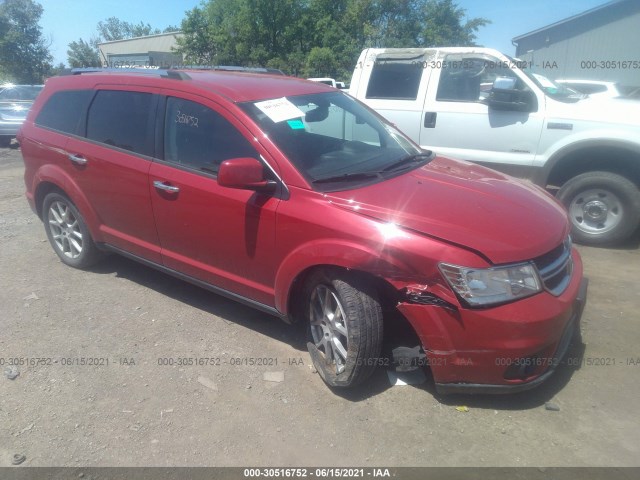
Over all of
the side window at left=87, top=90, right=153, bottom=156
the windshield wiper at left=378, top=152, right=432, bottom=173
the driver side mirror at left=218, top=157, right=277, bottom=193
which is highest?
the side window at left=87, top=90, right=153, bottom=156

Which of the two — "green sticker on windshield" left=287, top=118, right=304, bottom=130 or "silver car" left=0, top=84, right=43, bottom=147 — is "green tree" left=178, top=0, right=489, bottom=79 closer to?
"silver car" left=0, top=84, right=43, bottom=147

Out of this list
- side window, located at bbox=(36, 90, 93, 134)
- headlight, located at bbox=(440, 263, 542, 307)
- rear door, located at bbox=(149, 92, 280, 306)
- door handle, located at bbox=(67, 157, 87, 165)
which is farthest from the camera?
side window, located at bbox=(36, 90, 93, 134)

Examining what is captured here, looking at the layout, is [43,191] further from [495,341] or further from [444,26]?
[444,26]

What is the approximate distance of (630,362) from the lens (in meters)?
3.33

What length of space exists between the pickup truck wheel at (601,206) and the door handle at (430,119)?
163cm

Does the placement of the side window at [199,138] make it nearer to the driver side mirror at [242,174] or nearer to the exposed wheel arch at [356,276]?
the driver side mirror at [242,174]

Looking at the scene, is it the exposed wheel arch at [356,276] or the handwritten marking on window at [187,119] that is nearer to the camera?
the exposed wheel arch at [356,276]

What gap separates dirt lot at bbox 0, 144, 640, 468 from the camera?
2.64 m

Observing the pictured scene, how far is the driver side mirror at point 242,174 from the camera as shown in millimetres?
2951

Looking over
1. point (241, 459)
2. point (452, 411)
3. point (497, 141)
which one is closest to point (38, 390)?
point (241, 459)

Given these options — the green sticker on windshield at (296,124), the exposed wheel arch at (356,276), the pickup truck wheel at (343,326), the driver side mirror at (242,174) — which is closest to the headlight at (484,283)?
the exposed wheel arch at (356,276)

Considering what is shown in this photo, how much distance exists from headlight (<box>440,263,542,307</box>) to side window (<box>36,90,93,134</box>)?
11.6 feet

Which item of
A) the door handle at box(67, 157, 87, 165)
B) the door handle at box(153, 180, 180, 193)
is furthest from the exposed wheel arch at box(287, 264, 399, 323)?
the door handle at box(67, 157, 87, 165)

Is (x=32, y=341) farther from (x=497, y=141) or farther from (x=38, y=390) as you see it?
(x=497, y=141)
